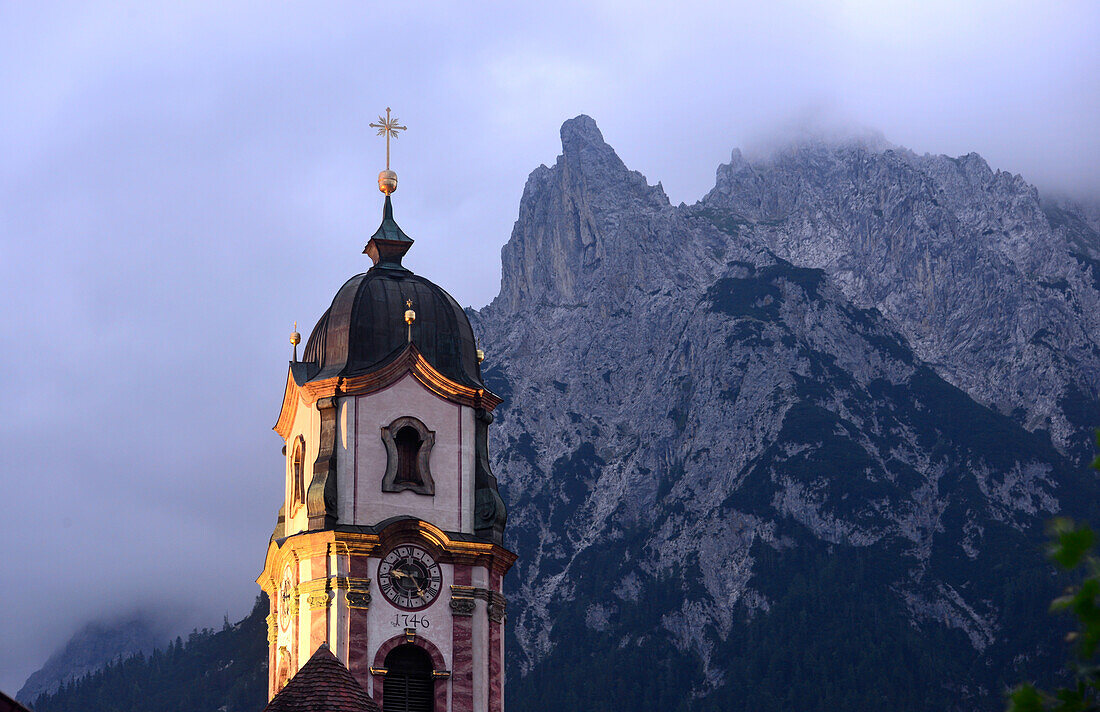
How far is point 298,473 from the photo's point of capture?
47.2 meters

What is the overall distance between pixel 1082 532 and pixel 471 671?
121 ft

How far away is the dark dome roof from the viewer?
152 feet

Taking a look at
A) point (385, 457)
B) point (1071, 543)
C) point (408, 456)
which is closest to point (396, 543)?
point (385, 457)

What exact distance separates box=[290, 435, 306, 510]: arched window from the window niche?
274cm

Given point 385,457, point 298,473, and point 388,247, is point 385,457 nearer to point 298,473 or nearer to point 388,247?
point 298,473

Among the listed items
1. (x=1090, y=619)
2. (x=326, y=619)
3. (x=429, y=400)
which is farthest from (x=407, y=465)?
(x=1090, y=619)

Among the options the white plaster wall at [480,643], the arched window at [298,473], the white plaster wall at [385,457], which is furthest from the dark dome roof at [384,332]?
the white plaster wall at [480,643]

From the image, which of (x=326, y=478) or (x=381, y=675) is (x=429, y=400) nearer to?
(x=326, y=478)

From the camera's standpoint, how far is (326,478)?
145 feet

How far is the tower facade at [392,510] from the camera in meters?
42.6

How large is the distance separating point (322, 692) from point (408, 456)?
13768mm

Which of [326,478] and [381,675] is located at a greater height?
[326,478]

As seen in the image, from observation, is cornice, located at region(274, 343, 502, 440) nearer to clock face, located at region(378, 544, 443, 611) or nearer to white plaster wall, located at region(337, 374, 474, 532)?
white plaster wall, located at region(337, 374, 474, 532)

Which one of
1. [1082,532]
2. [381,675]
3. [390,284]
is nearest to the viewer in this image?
[1082,532]
